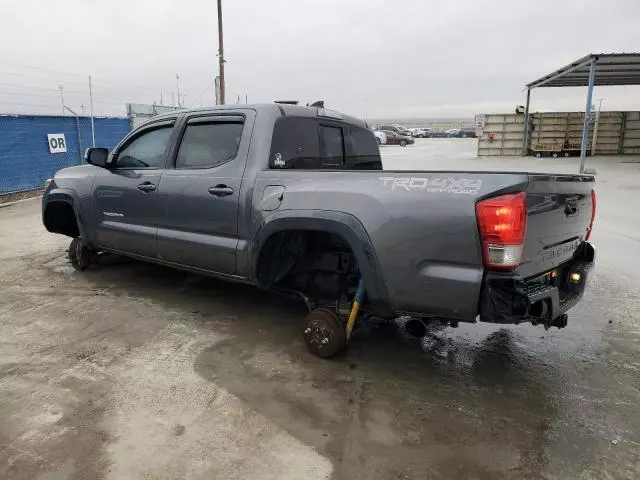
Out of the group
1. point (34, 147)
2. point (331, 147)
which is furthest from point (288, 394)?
point (34, 147)

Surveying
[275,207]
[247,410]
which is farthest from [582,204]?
[247,410]

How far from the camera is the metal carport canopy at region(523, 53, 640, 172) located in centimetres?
1595

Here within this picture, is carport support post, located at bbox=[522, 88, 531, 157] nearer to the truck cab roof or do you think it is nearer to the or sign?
the or sign

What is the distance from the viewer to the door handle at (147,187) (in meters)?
4.50

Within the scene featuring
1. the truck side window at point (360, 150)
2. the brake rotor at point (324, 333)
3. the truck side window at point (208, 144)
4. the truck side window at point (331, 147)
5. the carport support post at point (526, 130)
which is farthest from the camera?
the carport support post at point (526, 130)

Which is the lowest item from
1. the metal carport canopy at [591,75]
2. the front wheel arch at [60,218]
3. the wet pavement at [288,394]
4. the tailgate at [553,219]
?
the wet pavement at [288,394]

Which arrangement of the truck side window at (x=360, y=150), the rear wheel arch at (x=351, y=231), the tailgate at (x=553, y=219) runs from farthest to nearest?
1. the truck side window at (x=360, y=150)
2. the rear wheel arch at (x=351, y=231)
3. the tailgate at (x=553, y=219)

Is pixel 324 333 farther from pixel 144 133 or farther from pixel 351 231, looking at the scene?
pixel 144 133

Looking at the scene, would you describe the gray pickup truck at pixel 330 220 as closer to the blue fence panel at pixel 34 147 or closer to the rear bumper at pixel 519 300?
the rear bumper at pixel 519 300

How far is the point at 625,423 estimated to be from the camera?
2.86 m

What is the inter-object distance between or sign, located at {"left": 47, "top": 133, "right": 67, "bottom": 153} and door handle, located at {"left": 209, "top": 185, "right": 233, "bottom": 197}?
10.9 meters

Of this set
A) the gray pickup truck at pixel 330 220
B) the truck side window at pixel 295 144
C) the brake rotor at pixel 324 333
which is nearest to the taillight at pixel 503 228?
the gray pickup truck at pixel 330 220

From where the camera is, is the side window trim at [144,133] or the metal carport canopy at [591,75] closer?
the side window trim at [144,133]

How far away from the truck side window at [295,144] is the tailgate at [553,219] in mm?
1951
